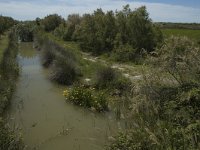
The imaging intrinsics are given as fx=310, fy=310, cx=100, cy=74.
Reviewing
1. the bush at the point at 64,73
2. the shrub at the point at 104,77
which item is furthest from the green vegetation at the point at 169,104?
the bush at the point at 64,73

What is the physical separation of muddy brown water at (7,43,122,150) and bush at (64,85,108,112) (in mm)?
333

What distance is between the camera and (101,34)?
3195cm

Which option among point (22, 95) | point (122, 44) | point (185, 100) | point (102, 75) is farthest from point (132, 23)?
point (185, 100)

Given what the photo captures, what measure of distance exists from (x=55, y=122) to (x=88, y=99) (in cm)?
255

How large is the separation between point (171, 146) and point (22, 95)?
1162cm

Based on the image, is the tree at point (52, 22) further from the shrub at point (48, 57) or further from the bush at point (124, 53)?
the bush at point (124, 53)

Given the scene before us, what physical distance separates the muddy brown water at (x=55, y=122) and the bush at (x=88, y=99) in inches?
13.1

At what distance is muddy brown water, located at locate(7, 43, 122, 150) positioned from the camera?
1069 cm

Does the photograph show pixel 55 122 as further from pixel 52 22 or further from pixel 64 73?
pixel 52 22

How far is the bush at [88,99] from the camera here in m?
14.2

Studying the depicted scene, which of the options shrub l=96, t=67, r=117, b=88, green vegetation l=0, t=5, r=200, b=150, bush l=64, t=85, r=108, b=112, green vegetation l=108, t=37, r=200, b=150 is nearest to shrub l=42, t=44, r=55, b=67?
green vegetation l=0, t=5, r=200, b=150

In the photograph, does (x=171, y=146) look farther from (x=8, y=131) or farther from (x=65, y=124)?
(x=65, y=124)

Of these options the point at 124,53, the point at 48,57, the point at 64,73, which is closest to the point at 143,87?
the point at 64,73

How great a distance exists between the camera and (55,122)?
41.9 feet
